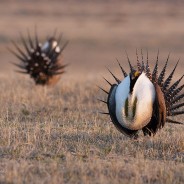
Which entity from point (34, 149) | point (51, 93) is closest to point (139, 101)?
point (34, 149)

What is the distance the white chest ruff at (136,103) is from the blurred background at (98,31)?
11467 millimetres

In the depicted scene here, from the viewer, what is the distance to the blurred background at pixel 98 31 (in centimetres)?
2188

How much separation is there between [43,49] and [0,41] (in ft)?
42.5

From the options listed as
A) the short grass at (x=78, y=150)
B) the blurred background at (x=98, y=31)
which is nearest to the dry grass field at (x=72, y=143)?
the short grass at (x=78, y=150)

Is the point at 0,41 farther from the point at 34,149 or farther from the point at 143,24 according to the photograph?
the point at 34,149

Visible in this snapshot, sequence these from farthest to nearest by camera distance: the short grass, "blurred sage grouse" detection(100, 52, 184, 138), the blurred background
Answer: the blurred background
"blurred sage grouse" detection(100, 52, 184, 138)
the short grass

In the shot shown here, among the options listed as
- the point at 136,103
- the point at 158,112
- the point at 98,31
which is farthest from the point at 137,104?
the point at 98,31

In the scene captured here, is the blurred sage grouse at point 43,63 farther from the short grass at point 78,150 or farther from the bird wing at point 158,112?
the bird wing at point 158,112

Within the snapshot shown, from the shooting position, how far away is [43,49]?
1075 cm

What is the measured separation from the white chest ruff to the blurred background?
11.5 meters

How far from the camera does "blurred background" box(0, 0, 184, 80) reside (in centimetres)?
2188

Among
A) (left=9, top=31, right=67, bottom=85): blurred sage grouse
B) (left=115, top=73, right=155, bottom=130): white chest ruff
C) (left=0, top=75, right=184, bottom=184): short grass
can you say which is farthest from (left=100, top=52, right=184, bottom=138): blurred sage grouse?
(left=9, top=31, right=67, bottom=85): blurred sage grouse

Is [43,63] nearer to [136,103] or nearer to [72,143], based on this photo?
[72,143]

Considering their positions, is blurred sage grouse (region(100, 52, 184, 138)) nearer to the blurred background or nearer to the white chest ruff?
the white chest ruff
